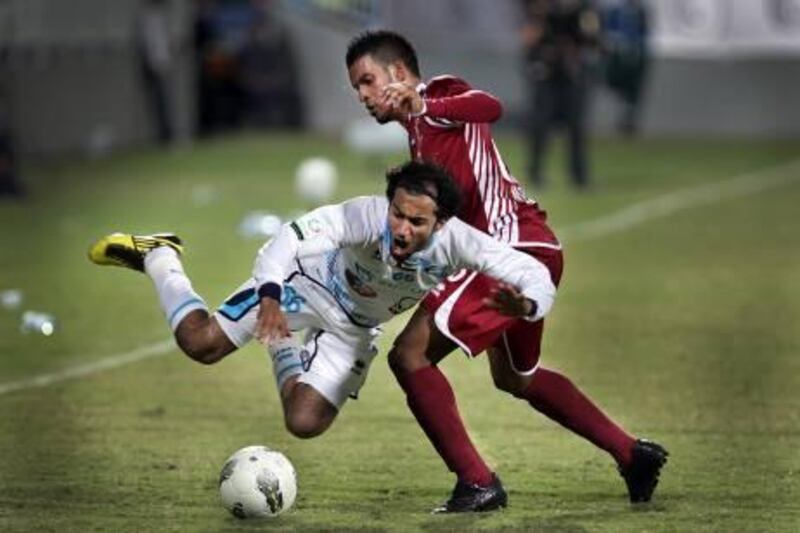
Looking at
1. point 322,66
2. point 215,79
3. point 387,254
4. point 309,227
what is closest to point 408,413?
point 387,254

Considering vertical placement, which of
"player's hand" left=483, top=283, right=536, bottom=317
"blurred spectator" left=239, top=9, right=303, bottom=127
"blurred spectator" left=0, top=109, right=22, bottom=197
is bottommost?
"blurred spectator" left=239, top=9, right=303, bottom=127

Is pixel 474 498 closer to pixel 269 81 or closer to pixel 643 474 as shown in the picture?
pixel 643 474

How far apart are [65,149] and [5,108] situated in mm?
4459

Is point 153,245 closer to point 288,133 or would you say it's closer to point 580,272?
point 580,272

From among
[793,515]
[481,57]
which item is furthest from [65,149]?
[793,515]

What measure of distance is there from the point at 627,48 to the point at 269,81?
5.65 meters

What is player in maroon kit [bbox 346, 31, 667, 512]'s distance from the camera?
842 cm

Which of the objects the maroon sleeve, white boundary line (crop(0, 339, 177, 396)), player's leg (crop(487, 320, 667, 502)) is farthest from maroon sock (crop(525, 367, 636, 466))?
white boundary line (crop(0, 339, 177, 396))

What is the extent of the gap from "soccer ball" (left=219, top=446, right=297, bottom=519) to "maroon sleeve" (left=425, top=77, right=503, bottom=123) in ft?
4.79

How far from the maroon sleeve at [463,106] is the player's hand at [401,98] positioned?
0.41 feet

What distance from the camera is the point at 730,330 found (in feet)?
46.7

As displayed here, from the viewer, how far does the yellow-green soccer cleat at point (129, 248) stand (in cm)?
957

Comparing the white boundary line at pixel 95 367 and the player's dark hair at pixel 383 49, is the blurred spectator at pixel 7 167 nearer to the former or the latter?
the white boundary line at pixel 95 367

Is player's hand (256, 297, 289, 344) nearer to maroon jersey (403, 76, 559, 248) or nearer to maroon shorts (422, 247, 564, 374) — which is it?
maroon shorts (422, 247, 564, 374)
